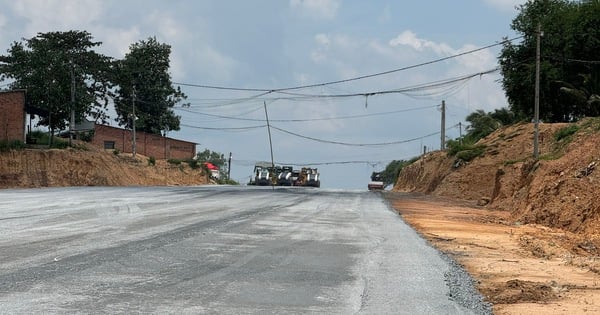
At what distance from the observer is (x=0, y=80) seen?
64812 mm

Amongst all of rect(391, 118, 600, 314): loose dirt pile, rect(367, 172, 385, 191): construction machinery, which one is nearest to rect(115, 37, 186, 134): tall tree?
rect(367, 172, 385, 191): construction machinery

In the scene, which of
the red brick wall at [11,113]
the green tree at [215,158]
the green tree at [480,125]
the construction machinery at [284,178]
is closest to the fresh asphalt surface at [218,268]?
the red brick wall at [11,113]

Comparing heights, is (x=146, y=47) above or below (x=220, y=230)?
above

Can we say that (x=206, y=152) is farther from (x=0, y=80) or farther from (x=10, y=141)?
(x=10, y=141)

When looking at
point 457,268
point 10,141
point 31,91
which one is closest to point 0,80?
point 31,91

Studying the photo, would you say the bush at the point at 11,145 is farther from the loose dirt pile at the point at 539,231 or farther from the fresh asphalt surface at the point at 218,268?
the loose dirt pile at the point at 539,231

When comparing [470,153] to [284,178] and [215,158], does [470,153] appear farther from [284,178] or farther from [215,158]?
[215,158]

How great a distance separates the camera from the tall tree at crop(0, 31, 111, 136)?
197ft

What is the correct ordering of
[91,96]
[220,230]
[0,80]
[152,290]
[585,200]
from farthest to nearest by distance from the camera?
[91,96] → [0,80] → [585,200] → [220,230] → [152,290]

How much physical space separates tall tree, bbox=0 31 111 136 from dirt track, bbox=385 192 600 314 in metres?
44.8

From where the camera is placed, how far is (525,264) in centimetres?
1397

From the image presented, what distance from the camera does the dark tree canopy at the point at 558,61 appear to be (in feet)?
173

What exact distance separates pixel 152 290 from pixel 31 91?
55.2 meters

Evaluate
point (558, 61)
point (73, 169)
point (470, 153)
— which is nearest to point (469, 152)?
point (470, 153)
